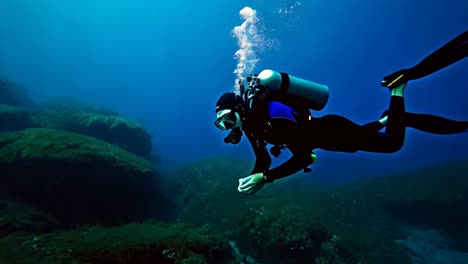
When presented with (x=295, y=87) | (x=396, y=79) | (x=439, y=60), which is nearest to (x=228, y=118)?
(x=295, y=87)

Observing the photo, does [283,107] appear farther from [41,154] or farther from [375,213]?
[375,213]

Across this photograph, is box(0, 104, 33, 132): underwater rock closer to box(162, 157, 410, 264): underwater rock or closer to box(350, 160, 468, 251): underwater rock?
box(162, 157, 410, 264): underwater rock

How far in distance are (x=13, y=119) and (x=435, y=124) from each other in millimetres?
23446

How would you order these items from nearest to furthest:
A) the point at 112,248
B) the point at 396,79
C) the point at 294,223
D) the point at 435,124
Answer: the point at 435,124, the point at 396,79, the point at 112,248, the point at 294,223

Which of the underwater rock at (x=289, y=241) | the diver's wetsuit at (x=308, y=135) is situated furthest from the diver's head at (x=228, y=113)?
the underwater rock at (x=289, y=241)

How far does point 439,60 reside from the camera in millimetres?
3932

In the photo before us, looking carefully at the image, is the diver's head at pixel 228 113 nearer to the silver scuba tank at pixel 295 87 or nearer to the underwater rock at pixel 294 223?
the silver scuba tank at pixel 295 87

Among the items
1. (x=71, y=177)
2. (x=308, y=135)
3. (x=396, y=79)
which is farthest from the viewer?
(x=71, y=177)

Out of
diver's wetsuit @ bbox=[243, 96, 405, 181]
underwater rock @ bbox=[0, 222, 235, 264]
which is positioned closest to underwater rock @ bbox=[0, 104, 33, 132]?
underwater rock @ bbox=[0, 222, 235, 264]

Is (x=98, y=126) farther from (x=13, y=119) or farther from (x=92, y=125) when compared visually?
(x=13, y=119)

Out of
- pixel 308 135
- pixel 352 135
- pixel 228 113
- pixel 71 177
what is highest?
A: pixel 352 135

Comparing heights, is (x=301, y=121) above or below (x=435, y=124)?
below

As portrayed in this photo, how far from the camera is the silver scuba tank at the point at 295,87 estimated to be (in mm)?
3885

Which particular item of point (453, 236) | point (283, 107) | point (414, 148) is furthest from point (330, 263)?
point (414, 148)
